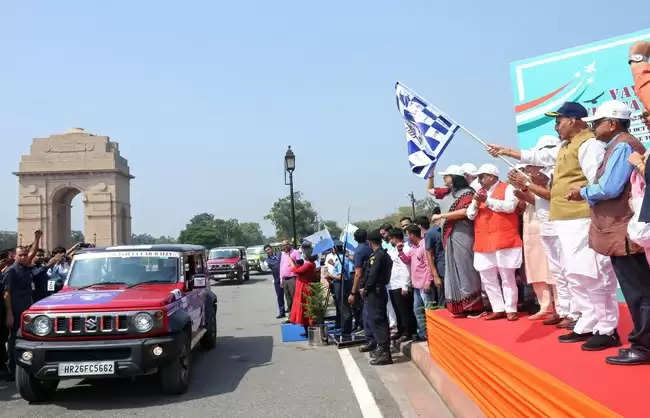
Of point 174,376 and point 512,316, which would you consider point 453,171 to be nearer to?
point 512,316

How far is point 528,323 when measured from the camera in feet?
17.1

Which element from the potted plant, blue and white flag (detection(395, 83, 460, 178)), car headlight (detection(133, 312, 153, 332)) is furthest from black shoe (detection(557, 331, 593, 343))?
the potted plant

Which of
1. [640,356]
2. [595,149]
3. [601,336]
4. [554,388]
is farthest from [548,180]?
[554,388]

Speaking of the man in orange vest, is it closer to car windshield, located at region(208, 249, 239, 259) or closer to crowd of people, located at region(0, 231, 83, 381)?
crowd of people, located at region(0, 231, 83, 381)

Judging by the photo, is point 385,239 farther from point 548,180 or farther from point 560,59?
point 548,180

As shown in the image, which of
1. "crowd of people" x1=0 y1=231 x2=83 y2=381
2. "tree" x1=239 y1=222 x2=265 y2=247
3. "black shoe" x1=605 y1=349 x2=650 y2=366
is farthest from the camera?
"tree" x1=239 y1=222 x2=265 y2=247

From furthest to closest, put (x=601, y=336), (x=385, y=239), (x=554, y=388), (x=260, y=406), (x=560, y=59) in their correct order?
(x=385, y=239) → (x=560, y=59) → (x=260, y=406) → (x=601, y=336) → (x=554, y=388)

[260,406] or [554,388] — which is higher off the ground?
[554,388]

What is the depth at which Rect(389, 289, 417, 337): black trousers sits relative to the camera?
813 cm

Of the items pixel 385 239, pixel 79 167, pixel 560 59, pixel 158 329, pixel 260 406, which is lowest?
pixel 260 406

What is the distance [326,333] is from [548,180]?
532 cm

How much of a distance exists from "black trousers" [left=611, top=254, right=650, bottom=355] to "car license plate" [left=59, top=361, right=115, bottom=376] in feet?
15.7

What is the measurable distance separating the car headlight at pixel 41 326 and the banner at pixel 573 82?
638 centimetres

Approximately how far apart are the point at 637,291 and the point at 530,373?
89 cm
